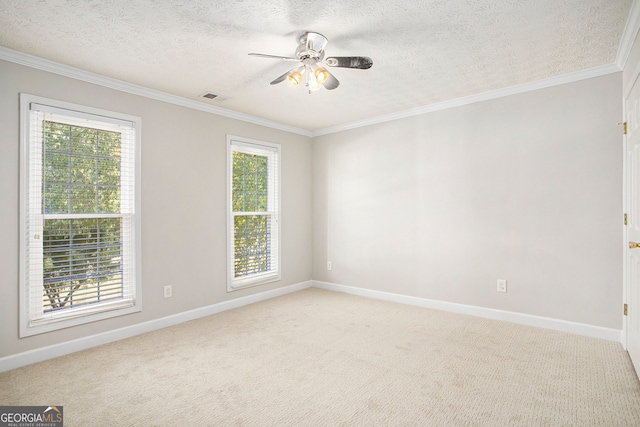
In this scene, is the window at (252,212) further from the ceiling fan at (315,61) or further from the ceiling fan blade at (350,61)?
the ceiling fan blade at (350,61)

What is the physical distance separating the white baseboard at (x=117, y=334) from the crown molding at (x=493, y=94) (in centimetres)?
272

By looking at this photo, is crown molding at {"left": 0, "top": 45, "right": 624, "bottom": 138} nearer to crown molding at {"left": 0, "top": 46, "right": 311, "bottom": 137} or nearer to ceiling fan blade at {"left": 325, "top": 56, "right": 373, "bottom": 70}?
crown molding at {"left": 0, "top": 46, "right": 311, "bottom": 137}

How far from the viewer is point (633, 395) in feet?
7.16

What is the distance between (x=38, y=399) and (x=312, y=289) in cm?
350


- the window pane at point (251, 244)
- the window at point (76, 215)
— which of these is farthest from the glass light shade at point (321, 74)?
the window pane at point (251, 244)

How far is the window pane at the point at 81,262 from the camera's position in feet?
9.43

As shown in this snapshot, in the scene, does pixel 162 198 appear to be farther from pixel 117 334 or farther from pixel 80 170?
pixel 117 334

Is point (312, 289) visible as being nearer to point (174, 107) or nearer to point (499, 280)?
point (499, 280)

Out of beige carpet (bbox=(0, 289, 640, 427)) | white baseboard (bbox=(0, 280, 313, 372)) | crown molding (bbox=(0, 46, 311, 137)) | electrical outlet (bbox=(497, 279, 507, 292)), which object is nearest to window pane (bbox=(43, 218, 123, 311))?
white baseboard (bbox=(0, 280, 313, 372))

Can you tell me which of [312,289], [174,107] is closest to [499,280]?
[312,289]

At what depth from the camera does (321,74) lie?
7.91ft

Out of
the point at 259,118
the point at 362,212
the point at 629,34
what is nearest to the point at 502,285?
the point at 362,212

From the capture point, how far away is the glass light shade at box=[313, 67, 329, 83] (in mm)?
2402

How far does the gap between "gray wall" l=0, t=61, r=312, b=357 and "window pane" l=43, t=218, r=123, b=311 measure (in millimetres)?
218
